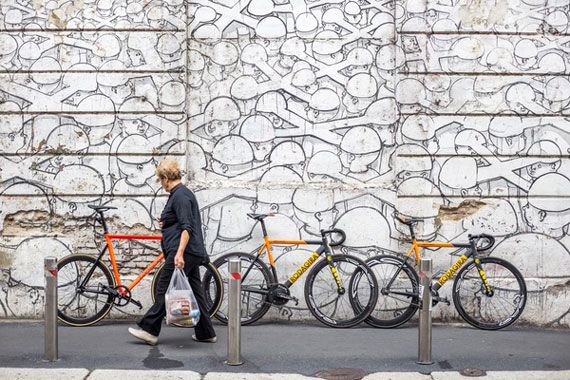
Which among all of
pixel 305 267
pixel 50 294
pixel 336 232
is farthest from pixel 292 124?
pixel 50 294

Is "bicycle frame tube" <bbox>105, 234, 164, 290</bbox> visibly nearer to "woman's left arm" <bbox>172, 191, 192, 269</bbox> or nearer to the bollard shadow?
"woman's left arm" <bbox>172, 191, 192, 269</bbox>

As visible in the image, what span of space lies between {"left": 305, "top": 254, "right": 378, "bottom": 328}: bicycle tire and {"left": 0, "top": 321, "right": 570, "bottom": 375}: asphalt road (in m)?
0.15

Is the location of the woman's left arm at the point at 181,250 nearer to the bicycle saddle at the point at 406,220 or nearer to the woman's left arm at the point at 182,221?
the woman's left arm at the point at 182,221

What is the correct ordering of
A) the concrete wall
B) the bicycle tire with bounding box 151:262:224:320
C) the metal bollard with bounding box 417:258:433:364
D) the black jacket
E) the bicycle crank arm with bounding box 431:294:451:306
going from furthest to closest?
the concrete wall → the bicycle tire with bounding box 151:262:224:320 → the bicycle crank arm with bounding box 431:294:451:306 → the black jacket → the metal bollard with bounding box 417:258:433:364

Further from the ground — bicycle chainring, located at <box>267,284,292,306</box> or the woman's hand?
the woman's hand

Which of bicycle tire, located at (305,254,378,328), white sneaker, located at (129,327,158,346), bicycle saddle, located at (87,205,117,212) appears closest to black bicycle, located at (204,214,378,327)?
bicycle tire, located at (305,254,378,328)

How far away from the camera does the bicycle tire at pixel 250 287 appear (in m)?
7.90

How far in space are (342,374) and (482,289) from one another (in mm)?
2564

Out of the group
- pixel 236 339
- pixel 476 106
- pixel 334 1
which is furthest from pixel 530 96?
pixel 236 339

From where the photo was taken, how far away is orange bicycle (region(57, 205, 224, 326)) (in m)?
7.79

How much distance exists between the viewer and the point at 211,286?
7.89 m

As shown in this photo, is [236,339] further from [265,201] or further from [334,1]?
[334,1]

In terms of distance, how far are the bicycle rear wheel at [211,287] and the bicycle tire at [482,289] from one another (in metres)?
2.48

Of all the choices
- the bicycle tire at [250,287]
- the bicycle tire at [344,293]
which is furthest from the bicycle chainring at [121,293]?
the bicycle tire at [344,293]
